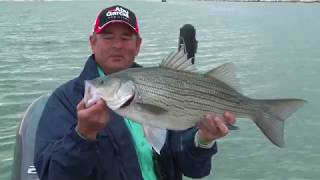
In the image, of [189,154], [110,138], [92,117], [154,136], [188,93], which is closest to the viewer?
[92,117]

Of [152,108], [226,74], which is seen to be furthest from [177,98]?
[226,74]

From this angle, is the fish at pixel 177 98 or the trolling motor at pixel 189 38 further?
the trolling motor at pixel 189 38

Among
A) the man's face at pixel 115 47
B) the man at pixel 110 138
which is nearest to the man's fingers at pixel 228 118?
the man at pixel 110 138

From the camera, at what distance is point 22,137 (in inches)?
171

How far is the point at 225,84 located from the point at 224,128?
297 millimetres

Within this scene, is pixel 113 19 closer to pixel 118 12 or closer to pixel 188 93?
pixel 118 12

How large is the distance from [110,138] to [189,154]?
1.73ft

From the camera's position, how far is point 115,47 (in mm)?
3262

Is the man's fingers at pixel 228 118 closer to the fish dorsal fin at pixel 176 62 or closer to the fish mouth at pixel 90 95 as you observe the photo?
the fish dorsal fin at pixel 176 62

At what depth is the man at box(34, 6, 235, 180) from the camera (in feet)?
9.77

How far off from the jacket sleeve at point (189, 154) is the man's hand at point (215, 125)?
24 cm

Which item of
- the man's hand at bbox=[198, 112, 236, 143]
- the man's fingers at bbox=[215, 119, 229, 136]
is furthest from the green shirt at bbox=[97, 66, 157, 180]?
the man's fingers at bbox=[215, 119, 229, 136]

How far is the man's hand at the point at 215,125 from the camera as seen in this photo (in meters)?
3.06

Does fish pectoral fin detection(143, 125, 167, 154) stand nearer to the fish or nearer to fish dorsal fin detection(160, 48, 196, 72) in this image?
the fish
